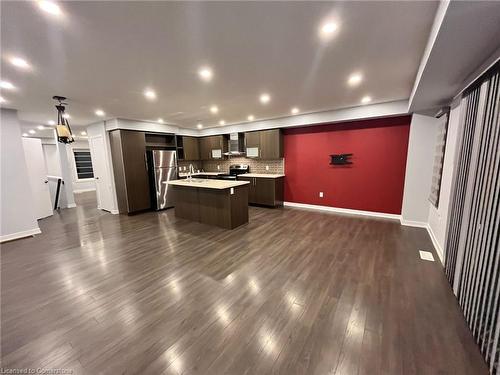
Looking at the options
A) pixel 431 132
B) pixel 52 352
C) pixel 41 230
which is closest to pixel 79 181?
pixel 41 230

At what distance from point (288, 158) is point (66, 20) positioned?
5132mm

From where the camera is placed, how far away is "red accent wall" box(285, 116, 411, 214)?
4488mm

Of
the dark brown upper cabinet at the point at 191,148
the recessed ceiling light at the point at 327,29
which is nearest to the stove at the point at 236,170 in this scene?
the dark brown upper cabinet at the point at 191,148

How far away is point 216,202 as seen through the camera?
169 inches

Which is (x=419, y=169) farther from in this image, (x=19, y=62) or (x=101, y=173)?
(x=101, y=173)

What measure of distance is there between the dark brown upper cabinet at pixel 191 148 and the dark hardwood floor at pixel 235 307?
413 centimetres

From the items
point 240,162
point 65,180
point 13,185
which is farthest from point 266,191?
point 65,180

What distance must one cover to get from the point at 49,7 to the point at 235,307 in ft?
9.59

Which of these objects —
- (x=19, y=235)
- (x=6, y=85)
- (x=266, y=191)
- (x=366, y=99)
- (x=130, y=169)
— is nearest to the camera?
(x=6, y=85)

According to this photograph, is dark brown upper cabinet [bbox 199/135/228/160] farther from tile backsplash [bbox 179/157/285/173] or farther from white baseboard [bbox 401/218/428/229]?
white baseboard [bbox 401/218/428/229]

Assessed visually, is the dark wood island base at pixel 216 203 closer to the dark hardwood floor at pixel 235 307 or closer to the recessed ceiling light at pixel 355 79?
the dark hardwood floor at pixel 235 307

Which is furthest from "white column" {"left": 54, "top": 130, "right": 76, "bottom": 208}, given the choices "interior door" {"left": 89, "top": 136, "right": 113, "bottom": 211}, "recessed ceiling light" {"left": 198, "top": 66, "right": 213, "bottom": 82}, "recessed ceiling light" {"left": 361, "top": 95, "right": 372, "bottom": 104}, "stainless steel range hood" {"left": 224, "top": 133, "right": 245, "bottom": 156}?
"recessed ceiling light" {"left": 361, "top": 95, "right": 372, "bottom": 104}

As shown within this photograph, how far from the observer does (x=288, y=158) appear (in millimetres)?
5945

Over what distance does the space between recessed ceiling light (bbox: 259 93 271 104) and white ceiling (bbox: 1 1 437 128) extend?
13 centimetres
